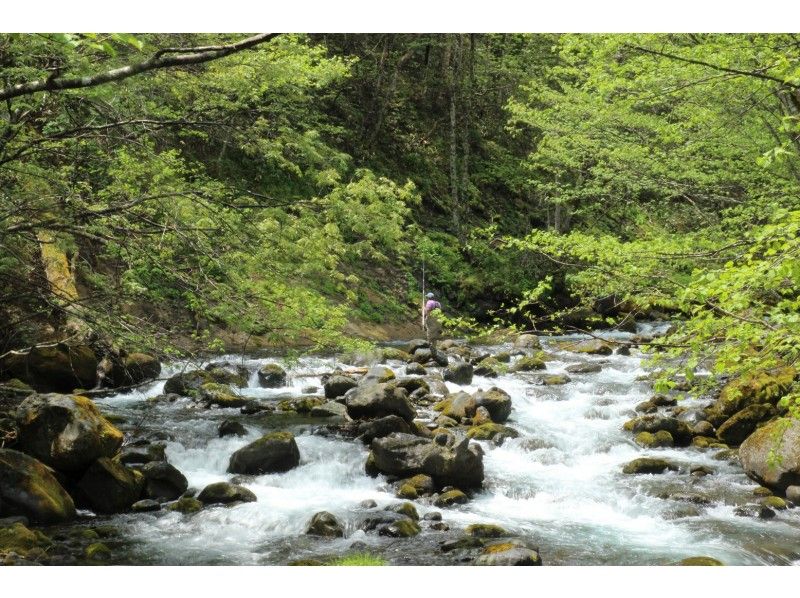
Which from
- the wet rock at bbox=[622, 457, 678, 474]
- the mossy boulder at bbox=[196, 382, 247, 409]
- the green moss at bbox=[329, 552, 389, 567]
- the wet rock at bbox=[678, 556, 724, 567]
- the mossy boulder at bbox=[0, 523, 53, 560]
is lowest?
the wet rock at bbox=[622, 457, 678, 474]

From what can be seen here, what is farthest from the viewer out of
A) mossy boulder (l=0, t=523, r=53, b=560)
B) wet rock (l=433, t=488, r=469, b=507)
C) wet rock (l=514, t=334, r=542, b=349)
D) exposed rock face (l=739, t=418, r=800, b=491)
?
wet rock (l=514, t=334, r=542, b=349)

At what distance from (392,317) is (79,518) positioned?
31.6 feet

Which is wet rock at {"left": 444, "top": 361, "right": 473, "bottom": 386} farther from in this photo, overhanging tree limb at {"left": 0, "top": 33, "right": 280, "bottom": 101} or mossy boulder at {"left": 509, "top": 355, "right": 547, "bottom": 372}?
overhanging tree limb at {"left": 0, "top": 33, "right": 280, "bottom": 101}

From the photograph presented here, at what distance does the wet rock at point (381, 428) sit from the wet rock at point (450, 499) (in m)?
1.51

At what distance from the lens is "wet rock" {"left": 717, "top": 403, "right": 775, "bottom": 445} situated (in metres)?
8.38

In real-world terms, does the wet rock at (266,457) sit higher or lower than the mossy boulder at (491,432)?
higher

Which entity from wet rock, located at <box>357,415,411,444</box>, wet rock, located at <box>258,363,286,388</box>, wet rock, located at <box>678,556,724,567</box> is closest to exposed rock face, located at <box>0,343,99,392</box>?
wet rock, located at <box>258,363,286,388</box>

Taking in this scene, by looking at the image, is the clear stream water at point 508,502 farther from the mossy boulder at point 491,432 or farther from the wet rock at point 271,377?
the wet rock at point 271,377

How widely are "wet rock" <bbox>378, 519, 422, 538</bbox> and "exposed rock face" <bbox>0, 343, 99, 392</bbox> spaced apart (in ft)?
14.9

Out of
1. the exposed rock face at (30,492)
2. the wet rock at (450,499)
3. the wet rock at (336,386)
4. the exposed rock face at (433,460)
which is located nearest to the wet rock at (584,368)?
the wet rock at (336,386)

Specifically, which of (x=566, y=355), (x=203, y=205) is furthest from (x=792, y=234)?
(x=566, y=355)

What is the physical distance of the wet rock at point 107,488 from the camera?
6.07 m

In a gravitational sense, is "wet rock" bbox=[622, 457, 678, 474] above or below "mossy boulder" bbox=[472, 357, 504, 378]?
above

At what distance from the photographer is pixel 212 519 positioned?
596cm
